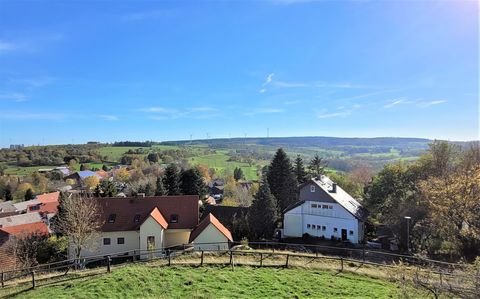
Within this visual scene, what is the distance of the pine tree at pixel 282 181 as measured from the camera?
45781 mm

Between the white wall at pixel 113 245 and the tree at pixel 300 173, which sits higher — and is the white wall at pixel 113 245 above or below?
below

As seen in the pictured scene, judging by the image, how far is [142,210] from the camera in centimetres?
3088

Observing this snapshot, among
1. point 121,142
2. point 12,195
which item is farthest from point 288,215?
point 121,142

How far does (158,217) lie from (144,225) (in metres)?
1.45

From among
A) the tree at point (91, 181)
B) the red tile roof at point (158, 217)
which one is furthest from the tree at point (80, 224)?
the tree at point (91, 181)

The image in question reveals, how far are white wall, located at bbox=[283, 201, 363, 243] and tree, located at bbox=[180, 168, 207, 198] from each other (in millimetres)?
15007

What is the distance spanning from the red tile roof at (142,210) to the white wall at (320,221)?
14.0 meters

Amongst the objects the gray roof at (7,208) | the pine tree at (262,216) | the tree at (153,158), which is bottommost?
the gray roof at (7,208)

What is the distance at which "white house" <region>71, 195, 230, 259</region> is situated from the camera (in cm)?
2891

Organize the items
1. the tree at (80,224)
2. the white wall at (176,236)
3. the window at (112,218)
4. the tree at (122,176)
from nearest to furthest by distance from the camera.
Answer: the tree at (80,224) → the window at (112,218) → the white wall at (176,236) → the tree at (122,176)

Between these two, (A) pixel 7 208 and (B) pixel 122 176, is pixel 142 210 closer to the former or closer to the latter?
(A) pixel 7 208

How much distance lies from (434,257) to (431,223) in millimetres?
3376

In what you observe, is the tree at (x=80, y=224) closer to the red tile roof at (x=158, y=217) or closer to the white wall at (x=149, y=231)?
the white wall at (x=149, y=231)

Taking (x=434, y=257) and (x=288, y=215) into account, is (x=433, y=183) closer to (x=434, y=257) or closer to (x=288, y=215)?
(x=434, y=257)
